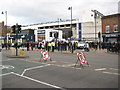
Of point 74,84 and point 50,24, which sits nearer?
point 74,84

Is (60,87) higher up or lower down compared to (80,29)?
lower down

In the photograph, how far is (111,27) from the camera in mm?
40781

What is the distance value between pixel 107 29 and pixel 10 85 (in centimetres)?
3744

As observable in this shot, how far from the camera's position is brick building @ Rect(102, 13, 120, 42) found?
1556 inches

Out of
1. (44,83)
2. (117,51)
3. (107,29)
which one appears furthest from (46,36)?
(44,83)

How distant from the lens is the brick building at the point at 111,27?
39.5m

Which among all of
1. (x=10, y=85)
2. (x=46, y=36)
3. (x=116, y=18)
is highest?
(x=116, y=18)

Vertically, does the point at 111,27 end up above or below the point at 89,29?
below

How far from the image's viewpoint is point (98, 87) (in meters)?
6.57

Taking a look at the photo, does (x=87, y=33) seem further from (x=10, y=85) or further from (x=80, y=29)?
(x=10, y=85)

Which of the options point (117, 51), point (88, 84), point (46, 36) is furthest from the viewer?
point (46, 36)

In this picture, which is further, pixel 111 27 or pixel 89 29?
pixel 89 29

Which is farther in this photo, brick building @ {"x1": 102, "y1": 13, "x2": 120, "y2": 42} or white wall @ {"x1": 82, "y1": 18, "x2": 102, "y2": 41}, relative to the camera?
white wall @ {"x1": 82, "y1": 18, "x2": 102, "y2": 41}

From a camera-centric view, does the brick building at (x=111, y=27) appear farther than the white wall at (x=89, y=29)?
No
